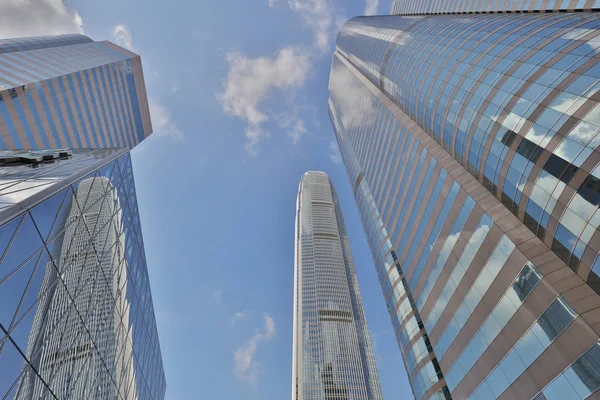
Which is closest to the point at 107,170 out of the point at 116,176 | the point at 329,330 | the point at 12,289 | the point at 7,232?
the point at 116,176

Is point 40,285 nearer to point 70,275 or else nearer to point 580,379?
point 70,275

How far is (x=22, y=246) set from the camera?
12.8 m

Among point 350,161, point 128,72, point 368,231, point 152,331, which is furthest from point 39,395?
point 350,161

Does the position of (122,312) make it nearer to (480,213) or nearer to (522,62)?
(480,213)

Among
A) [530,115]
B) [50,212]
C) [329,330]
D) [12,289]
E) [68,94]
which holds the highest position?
[329,330]

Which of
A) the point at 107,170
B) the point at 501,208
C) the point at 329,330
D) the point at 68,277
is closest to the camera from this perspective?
the point at 68,277

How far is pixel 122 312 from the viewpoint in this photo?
26297 millimetres

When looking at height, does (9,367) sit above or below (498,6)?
below

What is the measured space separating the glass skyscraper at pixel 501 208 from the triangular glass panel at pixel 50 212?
2868 centimetres

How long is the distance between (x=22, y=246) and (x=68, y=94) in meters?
58.3

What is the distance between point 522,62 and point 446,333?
28.0 meters

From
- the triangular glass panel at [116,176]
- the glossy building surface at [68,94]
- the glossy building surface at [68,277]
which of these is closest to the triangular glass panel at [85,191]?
the glossy building surface at [68,277]

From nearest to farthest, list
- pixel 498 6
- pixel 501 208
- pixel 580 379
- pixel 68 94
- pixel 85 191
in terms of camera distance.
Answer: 1. pixel 580 379
2. pixel 85 191
3. pixel 501 208
4. pixel 68 94
5. pixel 498 6

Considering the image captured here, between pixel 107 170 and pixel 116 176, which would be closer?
pixel 107 170
